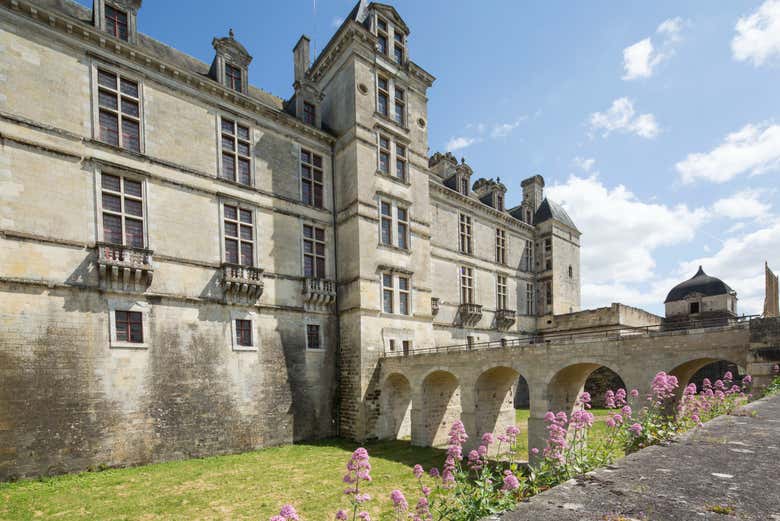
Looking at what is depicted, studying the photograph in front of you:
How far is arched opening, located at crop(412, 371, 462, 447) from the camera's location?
58.3ft

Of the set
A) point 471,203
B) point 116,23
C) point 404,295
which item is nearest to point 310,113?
point 116,23

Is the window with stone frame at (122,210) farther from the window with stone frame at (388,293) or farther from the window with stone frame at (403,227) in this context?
the window with stone frame at (403,227)

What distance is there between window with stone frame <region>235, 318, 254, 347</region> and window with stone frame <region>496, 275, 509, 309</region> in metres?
18.9

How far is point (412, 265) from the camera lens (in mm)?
22031

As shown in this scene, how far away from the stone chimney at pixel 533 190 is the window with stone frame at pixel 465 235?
9.01 metres

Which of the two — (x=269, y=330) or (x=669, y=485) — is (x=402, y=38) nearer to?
(x=269, y=330)

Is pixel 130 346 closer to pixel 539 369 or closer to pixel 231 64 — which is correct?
pixel 231 64

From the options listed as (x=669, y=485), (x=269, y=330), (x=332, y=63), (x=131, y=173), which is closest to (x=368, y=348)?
(x=269, y=330)

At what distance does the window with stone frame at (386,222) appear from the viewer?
20.9m

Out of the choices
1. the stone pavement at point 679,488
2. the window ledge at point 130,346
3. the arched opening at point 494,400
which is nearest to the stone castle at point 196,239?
the window ledge at point 130,346

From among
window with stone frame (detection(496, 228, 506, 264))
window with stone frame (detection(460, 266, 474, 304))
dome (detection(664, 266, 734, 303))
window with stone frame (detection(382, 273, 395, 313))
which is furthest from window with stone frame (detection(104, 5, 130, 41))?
dome (detection(664, 266, 734, 303))

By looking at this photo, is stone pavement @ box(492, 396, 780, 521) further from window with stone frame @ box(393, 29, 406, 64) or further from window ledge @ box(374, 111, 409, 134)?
window with stone frame @ box(393, 29, 406, 64)

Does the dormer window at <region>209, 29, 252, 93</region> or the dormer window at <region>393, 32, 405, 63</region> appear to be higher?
the dormer window at <region>393, 32, 405, 63</region>

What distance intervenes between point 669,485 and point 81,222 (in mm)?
17165
